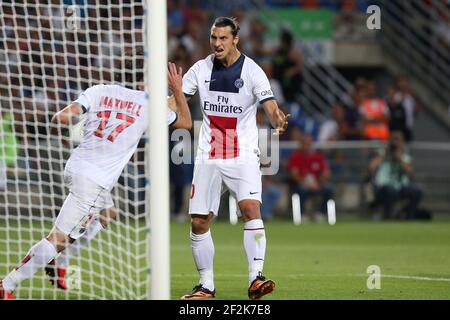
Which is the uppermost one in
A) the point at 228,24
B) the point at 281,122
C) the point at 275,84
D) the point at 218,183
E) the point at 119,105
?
the point at 275,84

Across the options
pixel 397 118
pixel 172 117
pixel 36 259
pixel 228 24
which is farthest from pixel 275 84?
pixel 36 259

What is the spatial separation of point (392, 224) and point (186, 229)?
412 centimetres

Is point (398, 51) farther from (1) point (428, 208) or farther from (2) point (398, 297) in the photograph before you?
(2) point (398, 297)

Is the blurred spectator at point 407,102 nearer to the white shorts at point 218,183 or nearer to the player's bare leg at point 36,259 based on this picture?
the white shorts at point 218,183

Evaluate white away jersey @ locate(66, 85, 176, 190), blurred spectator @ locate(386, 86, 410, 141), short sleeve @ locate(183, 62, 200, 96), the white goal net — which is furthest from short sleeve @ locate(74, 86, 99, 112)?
blurred spectator @ locate(386, 86, 410, 141)

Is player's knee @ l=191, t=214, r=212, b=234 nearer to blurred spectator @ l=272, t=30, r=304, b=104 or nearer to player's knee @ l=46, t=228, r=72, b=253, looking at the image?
player's knee @ l=46, t=228, r=72, b=253

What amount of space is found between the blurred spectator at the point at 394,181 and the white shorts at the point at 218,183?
1178 centimetres

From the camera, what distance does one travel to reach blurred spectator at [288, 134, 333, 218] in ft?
71.6

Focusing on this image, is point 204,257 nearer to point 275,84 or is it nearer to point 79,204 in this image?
point 79,204

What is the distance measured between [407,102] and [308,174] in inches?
131

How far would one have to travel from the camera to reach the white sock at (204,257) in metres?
10.2

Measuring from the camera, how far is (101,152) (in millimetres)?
10039

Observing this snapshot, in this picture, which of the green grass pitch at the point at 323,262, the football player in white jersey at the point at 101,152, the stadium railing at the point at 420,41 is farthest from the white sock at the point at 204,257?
the stadium railing at the point at 420,41

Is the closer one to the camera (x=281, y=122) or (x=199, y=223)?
(x=281, y=122)
